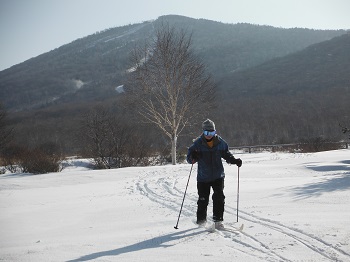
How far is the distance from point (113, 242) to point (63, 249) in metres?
0.68

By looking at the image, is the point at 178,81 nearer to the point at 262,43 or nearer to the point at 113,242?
the point at 113,242

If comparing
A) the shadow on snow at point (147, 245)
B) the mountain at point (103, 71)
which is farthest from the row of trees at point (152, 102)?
the mountain at point (103, 71)

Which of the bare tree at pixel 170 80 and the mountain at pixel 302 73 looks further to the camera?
the mountain at pixel 302 73

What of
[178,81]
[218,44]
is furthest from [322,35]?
[178,81]

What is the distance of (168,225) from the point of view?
5.59 meters

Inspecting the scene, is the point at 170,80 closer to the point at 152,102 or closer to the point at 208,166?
the point at 152,102

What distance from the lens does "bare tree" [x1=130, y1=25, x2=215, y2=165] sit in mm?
22141

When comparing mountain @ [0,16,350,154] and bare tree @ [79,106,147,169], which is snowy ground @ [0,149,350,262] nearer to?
bare tree @ [79,106,147,169]

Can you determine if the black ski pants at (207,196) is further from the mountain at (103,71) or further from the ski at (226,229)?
the mountain at (103,71)

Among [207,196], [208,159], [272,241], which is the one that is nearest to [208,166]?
[208,159]

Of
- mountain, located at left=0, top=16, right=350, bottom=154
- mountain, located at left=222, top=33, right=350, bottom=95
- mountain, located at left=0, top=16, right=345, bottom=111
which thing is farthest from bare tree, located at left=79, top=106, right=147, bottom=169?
mountain, located at left=0, top=16, right=345, bottom=111

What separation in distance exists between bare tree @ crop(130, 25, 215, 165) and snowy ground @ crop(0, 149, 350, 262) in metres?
12.4

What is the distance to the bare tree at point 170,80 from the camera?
72.6 ft

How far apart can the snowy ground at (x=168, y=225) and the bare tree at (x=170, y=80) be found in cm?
1241
